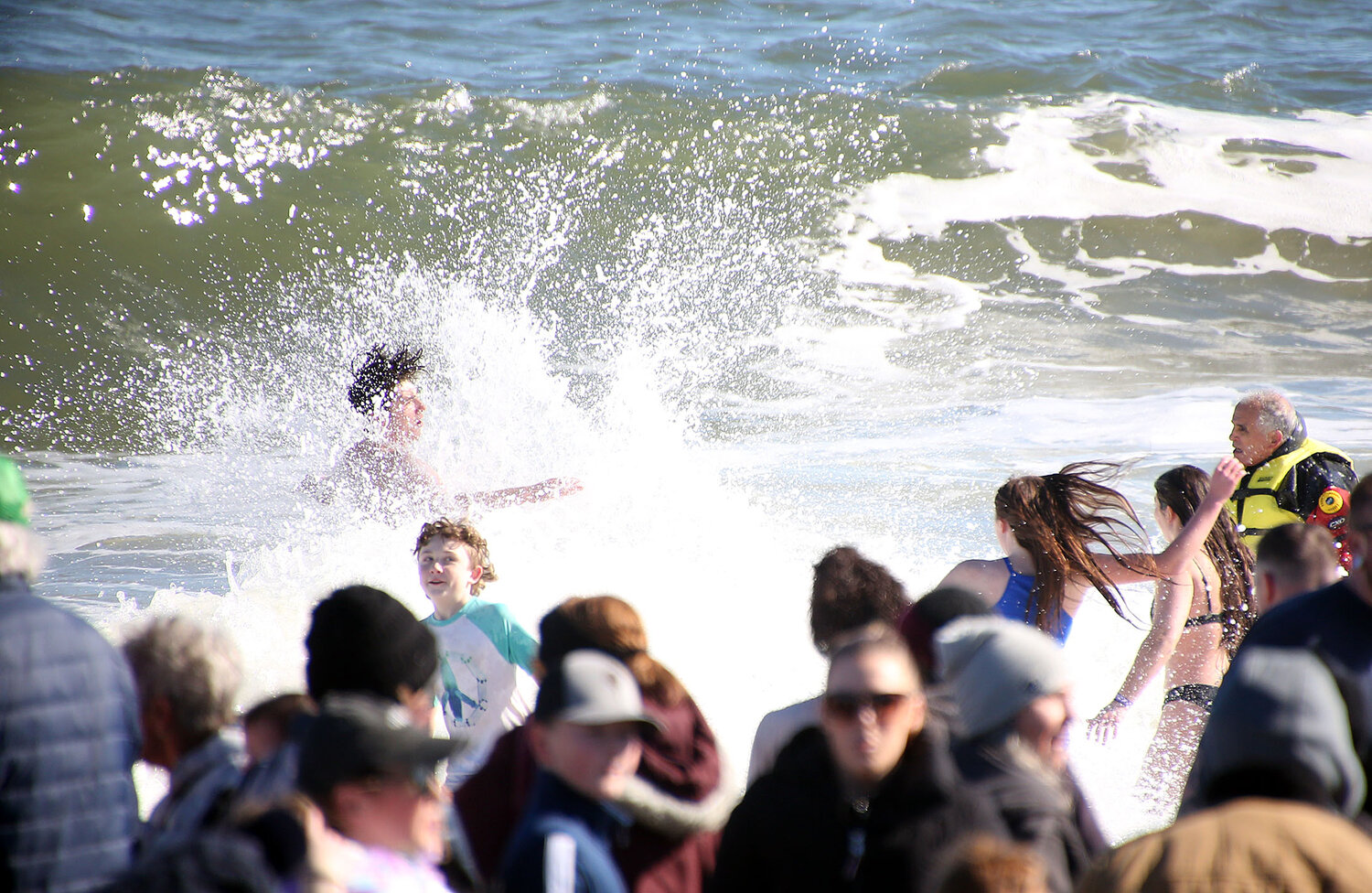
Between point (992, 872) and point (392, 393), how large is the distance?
14.3 feet

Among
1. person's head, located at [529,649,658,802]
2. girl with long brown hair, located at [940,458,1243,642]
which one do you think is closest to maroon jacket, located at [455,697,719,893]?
person's head, located at [529,649,658,802]

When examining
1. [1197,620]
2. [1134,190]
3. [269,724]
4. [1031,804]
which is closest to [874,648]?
[1031,804]

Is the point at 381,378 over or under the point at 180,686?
under

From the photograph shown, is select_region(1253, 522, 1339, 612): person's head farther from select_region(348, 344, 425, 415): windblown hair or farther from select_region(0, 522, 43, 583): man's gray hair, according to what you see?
select_region(348, 344, 425, 415): windblown hair

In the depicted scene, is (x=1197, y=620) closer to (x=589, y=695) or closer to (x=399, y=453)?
(x=589, y=695)

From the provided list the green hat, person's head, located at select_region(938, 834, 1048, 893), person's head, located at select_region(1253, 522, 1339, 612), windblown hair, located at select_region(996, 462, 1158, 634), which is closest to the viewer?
person's head, located at select_region(938, 834, 1048, 893)

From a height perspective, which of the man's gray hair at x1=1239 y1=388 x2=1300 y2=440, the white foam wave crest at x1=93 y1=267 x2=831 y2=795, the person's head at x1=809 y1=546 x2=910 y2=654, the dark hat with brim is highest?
the dark hat with brim

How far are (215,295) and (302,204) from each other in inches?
64.3

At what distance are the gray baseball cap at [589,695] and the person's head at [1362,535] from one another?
1526 millimetres

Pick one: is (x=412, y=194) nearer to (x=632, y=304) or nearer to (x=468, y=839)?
(x=632, y=304)

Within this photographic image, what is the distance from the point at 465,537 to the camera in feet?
11.0

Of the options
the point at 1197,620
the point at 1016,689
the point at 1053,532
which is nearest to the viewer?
the point at 1016,689

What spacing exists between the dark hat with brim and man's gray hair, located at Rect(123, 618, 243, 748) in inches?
18.3

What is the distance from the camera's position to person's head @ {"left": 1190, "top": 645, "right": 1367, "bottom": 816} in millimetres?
→ 1575
